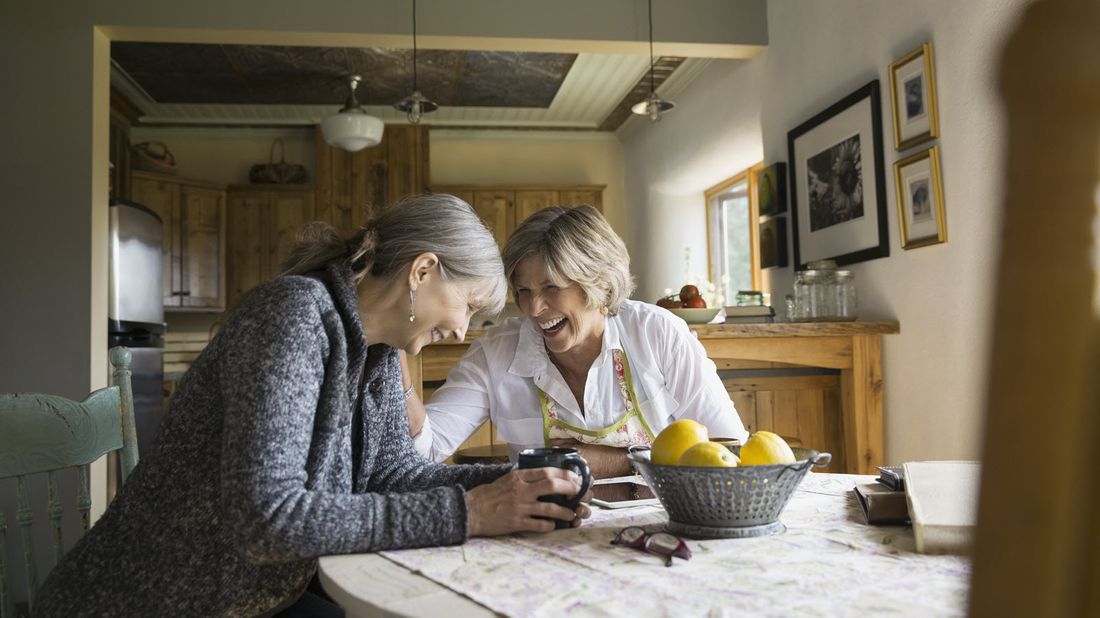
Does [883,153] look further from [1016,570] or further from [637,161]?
[637,161]

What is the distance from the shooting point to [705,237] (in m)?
6.41

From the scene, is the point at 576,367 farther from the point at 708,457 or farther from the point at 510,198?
the point at 510,198

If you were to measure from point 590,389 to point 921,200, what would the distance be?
163 centimetres

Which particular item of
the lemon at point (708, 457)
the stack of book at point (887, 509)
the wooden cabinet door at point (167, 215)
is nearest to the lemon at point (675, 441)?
the lemon at point (708, 457)

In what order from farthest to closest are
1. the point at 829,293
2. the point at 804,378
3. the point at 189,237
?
1. the point at 189,237
2. the point at 829,293
3. the point at 804,378

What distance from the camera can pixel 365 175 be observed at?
261 inches

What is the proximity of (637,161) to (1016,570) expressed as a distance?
6.80 metres

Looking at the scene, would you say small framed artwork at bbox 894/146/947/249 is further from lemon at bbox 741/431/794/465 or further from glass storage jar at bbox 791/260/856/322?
lemon at bbox 741/431/794/465

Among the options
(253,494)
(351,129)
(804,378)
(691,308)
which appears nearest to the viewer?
(253,494)

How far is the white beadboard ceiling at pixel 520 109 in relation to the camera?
5.67 meters

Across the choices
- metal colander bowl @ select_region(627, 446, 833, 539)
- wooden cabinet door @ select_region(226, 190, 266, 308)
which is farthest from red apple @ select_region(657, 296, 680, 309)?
wooden cabinet door @ select_region(226, 190, 266, 308)

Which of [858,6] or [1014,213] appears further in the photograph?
[858,6]

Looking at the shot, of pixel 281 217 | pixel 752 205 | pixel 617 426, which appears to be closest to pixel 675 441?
pixel 617 426

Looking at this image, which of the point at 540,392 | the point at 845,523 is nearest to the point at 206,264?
the point at 540,392
